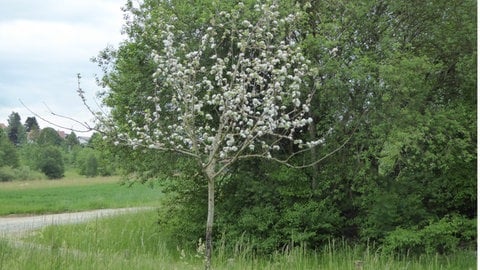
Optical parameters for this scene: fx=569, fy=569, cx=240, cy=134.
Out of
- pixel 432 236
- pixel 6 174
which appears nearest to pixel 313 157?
pixel 432 236

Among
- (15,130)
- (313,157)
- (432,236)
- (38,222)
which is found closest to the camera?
(432,236)

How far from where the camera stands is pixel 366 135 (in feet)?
32.7

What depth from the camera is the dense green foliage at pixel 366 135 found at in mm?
9625

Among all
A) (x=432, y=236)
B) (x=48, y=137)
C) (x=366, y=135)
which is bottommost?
(x=432, y=236)

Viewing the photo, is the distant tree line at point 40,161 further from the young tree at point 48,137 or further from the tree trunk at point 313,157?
the tree trunk at point 313,157

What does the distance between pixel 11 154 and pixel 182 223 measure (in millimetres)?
46654

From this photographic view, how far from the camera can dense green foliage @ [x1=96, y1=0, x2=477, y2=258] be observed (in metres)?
9.62

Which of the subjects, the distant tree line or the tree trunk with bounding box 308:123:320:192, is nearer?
the tree trunk with bounding box 308:123:320:192

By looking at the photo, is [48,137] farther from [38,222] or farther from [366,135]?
[366,135]

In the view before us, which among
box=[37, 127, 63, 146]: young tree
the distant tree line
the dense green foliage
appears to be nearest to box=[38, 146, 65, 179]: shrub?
the distant tree line

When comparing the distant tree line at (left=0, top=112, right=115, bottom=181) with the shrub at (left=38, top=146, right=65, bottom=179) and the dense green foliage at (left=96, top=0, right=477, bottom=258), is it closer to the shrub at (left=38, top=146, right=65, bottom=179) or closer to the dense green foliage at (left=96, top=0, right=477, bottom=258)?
the shrub at (left=38, top=146, right=65, bottom=179)

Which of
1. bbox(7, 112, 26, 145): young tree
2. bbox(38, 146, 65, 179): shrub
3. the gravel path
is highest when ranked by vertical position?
bbox(7, 112, 26, 145): young tree

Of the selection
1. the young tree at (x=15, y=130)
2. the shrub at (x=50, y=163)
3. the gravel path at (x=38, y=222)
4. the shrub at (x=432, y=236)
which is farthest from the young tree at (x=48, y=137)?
the shrub at (x=432, y=236)

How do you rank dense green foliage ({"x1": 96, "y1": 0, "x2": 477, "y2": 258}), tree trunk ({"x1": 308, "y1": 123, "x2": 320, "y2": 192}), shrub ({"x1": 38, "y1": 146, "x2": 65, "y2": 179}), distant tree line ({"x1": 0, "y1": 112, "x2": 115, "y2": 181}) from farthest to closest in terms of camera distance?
shrub ({"x1": 38, "y1": 146, "x2": 65, "y2": 179}) < distant tree line ({"x1": 0, "y1": 112, "x2": 115, "y2": 181}) < tree trunk ({"x1": 308, "y1": 123, "x2": 320, "y2": 192}) < dense green foliage ({"x1": 96, "y1": 0, "x2": 477, "y2": 258})
